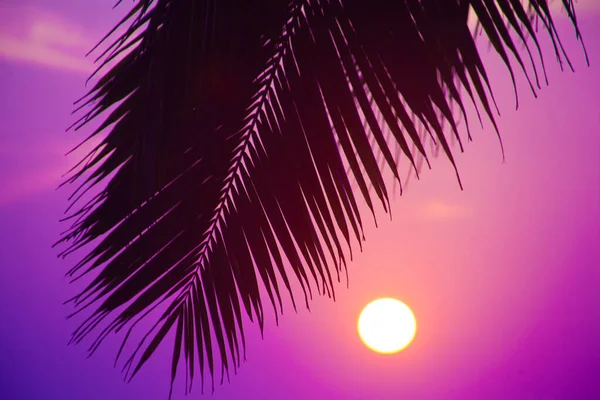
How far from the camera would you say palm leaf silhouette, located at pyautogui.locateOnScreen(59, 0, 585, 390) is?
0.78 m

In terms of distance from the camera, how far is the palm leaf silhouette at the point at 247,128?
0.78m

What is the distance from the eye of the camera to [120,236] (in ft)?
3.14

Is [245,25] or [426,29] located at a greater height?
[245,25]

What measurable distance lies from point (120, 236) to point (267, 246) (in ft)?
0.82

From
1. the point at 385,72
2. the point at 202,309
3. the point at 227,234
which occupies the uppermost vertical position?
the point at 385,72

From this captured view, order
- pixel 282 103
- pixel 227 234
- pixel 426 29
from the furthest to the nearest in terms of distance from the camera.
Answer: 1. pixel 227 234
2. pixel 282 103
3. pixel 426 29

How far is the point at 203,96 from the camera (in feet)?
2.68

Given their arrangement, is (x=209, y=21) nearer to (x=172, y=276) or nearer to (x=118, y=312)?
(x=172, y=276)

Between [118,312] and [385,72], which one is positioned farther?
[118,312]

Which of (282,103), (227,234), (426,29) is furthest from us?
(227,234)

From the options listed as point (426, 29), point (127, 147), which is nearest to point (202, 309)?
point (127, 147)

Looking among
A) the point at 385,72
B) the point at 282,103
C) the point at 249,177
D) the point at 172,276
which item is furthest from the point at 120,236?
the point at 385,72

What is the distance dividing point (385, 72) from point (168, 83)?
12.2 inches

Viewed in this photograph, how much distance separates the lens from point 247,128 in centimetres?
97
